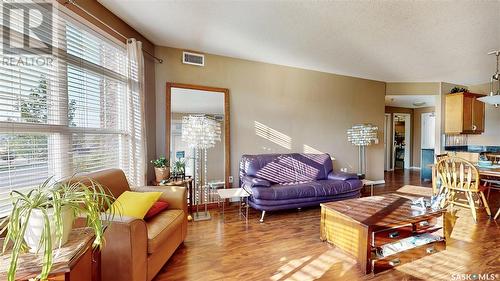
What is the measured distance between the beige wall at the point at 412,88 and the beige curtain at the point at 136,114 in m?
5.24

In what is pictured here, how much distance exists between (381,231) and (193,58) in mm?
3397

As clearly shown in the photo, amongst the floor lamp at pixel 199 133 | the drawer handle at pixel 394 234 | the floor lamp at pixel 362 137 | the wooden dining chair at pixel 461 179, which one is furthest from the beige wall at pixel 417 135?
the floor lamp at pixel 199 133

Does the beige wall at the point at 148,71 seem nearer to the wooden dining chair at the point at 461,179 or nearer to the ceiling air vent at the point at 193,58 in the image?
the ceiling air vent at the point at 193,58

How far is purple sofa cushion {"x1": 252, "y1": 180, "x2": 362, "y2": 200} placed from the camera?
10.4ft

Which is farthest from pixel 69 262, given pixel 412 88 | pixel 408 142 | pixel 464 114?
pixel 408 142

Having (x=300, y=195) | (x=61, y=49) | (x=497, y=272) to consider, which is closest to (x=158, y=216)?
(x=61, y=49)

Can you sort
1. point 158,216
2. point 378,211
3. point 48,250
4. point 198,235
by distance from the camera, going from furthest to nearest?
1. point 198,235
2. point 378,211
3. point 158,216
4. point 48,250

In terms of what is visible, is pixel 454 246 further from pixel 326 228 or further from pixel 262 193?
pixel 262 193

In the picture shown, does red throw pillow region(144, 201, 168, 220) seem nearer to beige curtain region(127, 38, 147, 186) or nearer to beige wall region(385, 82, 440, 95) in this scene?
beige curtain region(127, 38, 147, 186)

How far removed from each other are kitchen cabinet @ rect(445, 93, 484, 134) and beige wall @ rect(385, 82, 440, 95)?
367mm

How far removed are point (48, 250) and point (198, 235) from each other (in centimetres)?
199

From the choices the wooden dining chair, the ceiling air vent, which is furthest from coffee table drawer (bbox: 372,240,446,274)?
the ceiling air vent

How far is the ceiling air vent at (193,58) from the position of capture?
365 centimetres

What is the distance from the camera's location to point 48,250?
0.88 metres
